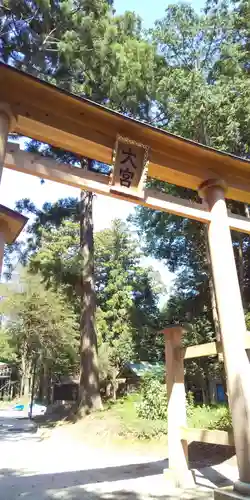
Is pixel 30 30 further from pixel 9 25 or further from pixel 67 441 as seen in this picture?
pixel 67 441

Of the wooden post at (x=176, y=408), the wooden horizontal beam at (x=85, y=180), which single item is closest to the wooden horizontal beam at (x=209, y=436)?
the wooden post at (x=176, y=408)

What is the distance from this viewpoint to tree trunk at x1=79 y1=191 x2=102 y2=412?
11.5 meters

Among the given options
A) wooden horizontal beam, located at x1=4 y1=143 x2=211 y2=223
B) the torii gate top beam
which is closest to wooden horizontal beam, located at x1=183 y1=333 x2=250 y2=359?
wooden horizontal beam, located at x1=4 y1=143 x2=211 y2=223

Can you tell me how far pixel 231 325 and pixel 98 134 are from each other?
8.03 ft

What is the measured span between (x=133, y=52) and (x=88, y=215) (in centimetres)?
546

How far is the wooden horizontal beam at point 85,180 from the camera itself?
11.6ft

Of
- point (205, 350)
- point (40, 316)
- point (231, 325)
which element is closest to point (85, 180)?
point (231, 325)

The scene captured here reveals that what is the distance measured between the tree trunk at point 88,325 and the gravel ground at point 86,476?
2766 millimetres

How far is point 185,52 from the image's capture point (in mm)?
14219

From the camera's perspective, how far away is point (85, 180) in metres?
3.79

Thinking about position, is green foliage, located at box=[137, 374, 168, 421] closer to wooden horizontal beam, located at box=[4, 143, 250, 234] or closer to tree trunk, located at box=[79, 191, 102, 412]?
tree trunk, located at box=[79, 191, 102, 412]

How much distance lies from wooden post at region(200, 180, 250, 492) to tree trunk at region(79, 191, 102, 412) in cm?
853

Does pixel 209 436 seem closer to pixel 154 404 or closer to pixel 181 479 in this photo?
pixel 181 479

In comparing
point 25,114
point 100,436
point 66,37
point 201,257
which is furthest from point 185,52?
point 100,436
